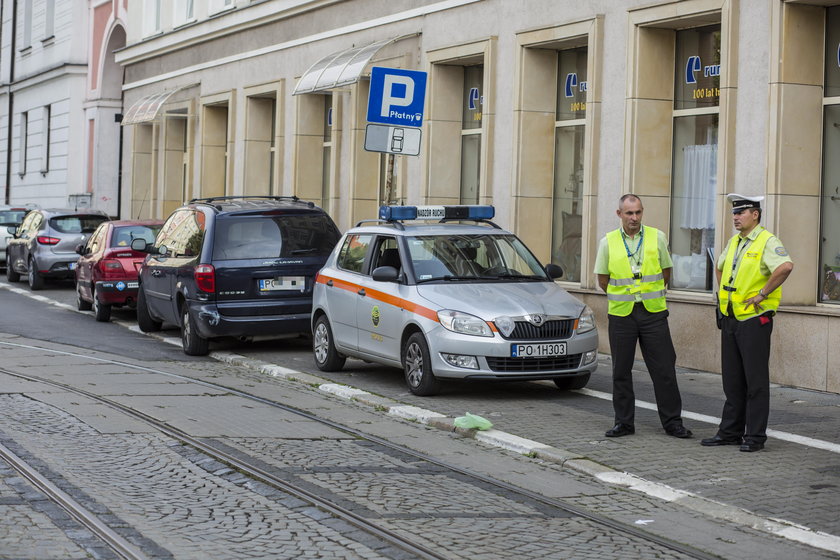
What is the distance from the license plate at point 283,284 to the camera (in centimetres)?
1516

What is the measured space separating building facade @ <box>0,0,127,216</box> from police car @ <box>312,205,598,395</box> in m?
25.1

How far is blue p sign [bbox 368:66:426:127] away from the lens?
49.6ft

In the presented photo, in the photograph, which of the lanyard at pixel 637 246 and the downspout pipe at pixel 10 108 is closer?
the lanyard at pixel 637 246

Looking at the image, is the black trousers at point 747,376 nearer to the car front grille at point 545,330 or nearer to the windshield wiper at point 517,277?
the car front grille at point 545,330

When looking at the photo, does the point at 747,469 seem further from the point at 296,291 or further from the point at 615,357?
the point at 296,291

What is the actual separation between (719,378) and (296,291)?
4.86 metres

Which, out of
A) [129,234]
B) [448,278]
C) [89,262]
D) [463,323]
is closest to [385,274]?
[448,278]

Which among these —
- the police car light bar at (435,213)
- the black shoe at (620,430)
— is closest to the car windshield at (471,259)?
the police car light bar at (435,213)

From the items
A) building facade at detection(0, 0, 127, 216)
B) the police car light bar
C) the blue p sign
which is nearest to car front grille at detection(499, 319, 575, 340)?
the police car light bar

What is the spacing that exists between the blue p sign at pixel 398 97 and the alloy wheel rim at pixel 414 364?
12.7ft

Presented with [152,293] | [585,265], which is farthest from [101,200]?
[585,265]

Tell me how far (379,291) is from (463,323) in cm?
137

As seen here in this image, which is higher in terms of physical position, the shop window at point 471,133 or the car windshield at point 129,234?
the shop window at point 471,133

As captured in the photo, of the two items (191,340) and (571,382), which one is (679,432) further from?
(191,340)
